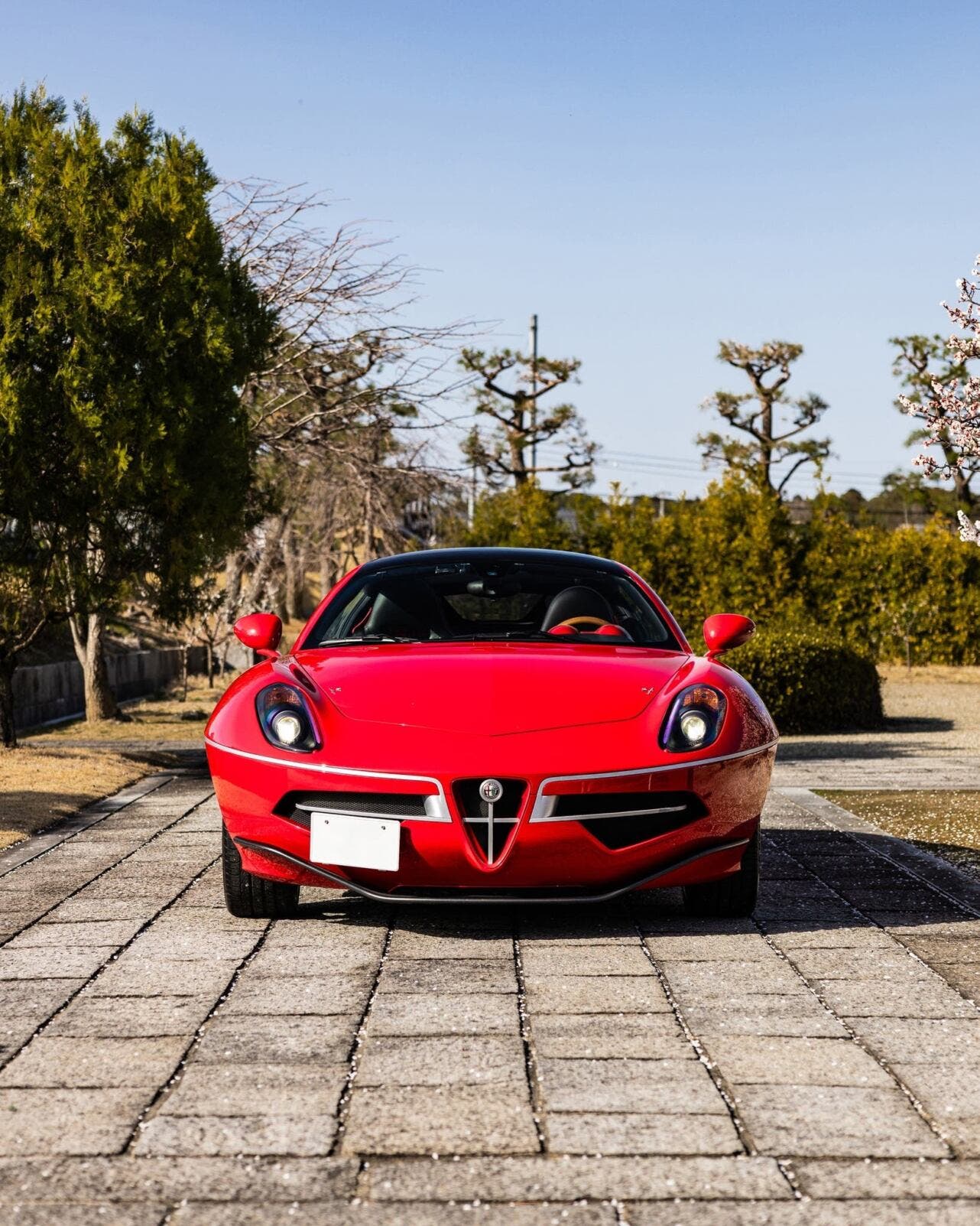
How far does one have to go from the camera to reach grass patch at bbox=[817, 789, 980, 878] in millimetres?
6992

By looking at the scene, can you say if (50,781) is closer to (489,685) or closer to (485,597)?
(485,597)

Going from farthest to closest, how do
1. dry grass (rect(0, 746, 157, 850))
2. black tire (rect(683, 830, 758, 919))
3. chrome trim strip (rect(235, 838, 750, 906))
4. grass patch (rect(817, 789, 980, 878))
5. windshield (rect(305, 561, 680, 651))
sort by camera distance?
dry grass (rect(0, 746, 157, 850)) < grass patch (rect(817, 789, 980, 878)) < windshield (rect(305, 561, 680, 651)) < black tire (rect(683, 830, 758, 919)) < chrome trim strip (rect(235, 838, 750, 906))

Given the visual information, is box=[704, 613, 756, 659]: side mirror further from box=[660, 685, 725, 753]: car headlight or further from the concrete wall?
the concrete wall

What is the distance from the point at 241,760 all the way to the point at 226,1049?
57.2 inches

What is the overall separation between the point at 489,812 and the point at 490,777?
0.11 m

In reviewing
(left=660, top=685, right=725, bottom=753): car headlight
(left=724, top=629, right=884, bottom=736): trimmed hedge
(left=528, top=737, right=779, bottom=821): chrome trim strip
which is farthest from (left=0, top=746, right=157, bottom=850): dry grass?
(left=724, top=629, right=884, bottom=736): trimmed hedge

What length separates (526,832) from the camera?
15.1ft

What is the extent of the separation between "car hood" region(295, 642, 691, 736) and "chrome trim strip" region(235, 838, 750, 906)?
0.49m

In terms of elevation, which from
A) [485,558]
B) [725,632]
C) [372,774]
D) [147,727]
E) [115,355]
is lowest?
[147,727]

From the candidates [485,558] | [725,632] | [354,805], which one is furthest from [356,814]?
[485,558]

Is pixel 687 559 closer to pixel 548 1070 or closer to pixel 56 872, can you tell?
pixel 56 872

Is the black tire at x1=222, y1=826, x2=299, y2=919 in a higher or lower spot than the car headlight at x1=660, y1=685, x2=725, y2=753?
lower

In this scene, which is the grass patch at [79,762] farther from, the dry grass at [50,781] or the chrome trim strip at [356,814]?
the chrome trim strip at [356,814]

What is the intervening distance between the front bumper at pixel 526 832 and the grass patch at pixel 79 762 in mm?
2684
